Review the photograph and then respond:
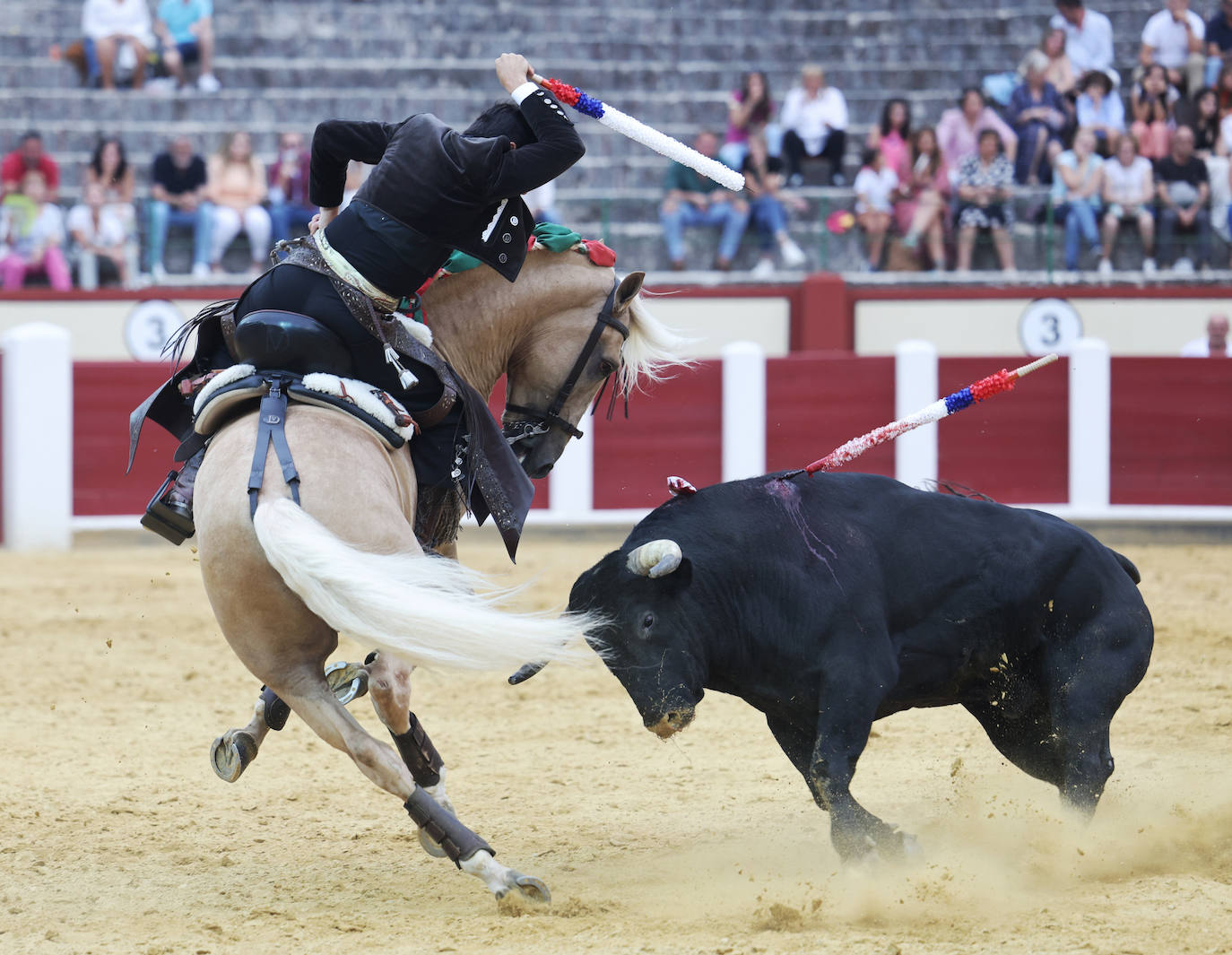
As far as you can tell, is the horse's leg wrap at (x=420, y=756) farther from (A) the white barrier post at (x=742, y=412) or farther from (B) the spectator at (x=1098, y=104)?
(B) the spectator at (x=1098, y=104)

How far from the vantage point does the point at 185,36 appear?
14.7 meters

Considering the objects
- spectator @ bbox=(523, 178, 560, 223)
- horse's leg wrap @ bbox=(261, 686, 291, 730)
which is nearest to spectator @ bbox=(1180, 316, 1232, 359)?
spectator @ bbox=(523, 178, 560, 223)

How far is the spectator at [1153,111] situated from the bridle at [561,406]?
8987mm

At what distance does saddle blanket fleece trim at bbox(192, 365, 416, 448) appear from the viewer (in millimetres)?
3574

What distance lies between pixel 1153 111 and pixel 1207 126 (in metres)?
0.41

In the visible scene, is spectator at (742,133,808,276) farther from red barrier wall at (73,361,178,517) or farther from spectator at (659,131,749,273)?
red barrier wall at (73,361,178,517)

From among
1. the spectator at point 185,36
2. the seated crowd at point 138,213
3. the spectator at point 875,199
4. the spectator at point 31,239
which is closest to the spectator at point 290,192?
the seated crowd at point 138,213

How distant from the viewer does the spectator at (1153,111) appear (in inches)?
484

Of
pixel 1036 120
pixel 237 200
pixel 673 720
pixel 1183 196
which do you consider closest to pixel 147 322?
pixel 237 200

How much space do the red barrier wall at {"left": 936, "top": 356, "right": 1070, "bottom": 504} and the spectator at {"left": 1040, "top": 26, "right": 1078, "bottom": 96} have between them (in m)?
3.79

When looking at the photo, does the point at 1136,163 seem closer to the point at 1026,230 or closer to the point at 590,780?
the point at 1026,230

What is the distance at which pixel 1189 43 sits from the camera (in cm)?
1345

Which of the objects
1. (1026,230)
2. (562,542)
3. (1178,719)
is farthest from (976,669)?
(1026,230)

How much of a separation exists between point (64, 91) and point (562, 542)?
7.27m
